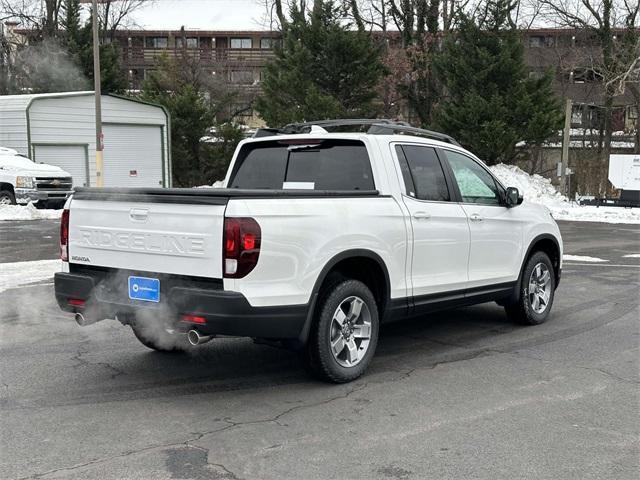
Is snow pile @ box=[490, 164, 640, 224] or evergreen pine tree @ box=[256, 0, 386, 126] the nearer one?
snow pile @ box=[490, 164, 640, 224]

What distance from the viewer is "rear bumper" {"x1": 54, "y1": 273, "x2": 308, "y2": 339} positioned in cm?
468

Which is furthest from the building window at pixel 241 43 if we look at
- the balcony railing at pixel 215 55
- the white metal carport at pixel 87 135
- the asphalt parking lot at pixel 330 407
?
the asphalt parking lot at pixel 330 407

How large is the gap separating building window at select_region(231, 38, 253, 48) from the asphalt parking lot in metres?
58.3

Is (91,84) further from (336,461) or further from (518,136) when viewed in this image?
(336,461)

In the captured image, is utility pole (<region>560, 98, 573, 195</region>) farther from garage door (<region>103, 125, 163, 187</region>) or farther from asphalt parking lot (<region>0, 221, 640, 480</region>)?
asphalt parking lot (<region>0, 221, 640, 480</region>)

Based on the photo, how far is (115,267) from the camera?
5266 mm

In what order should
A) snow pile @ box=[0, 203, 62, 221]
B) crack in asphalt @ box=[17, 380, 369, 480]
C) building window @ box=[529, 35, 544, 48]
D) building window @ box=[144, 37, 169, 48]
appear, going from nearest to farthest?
crack in asphalt @ box=[17, 380, 369, 480], snow pile @ box=[0, 203, 62, 221], building window @ box=[529, 35, 544, 48], building window @ box=[144, 37, 169, 48]

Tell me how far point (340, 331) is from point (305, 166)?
5.35ft

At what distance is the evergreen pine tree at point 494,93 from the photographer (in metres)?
27.3

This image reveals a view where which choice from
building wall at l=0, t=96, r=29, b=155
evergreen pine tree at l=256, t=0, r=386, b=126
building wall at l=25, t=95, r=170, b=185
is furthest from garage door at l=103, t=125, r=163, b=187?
evergreen pine tree at l=256, t=0, r=386, b=126

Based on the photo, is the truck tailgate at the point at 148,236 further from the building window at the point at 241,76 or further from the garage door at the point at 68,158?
the building window at the point at 241,76

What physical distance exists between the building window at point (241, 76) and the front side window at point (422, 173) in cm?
4170

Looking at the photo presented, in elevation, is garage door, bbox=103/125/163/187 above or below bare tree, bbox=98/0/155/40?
below

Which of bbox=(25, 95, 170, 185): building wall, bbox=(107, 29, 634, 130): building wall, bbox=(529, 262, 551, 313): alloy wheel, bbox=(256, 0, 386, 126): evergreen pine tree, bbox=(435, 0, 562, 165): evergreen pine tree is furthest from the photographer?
bbox=(107, 29, 634, 130): building wall
